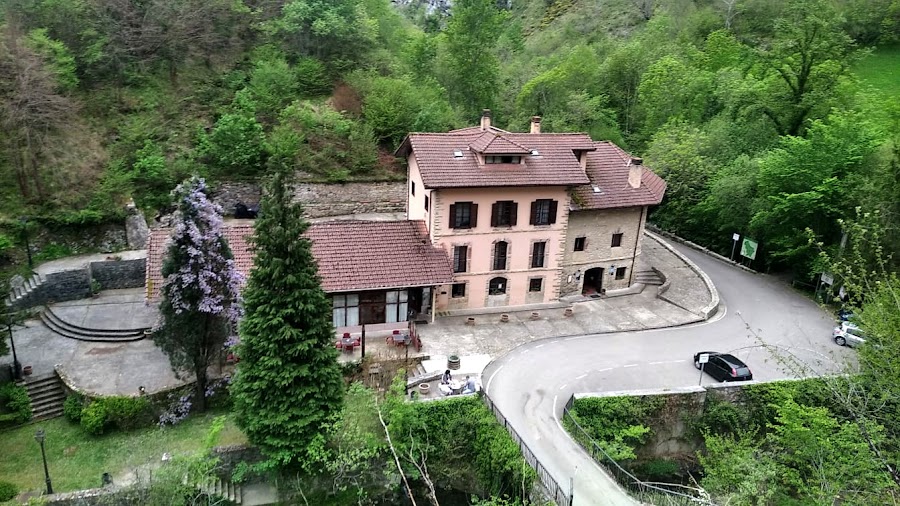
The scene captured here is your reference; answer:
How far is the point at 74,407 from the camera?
22.8 meters

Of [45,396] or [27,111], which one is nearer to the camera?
[45,396]

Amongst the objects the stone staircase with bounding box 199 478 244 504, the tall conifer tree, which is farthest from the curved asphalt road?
the stone staircase with bounding box 199 478 244 504

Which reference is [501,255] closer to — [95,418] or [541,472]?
[541,472]

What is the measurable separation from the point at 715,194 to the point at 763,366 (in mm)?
16518

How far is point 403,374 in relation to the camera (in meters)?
24.4

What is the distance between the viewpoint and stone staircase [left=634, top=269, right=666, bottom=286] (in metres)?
36.0

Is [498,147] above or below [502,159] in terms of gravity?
above

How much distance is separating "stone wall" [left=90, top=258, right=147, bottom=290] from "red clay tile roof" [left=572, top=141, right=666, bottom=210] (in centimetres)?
2373

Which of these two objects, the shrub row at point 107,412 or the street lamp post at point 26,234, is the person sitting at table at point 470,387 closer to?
the shrub row at point 107,412

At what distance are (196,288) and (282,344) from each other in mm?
4801

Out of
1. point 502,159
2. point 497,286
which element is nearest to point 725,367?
point 497,286

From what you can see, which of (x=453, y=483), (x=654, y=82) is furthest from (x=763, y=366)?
(x=654, y=82)

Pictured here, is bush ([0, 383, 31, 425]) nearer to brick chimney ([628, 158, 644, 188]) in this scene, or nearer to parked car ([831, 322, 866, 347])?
brick chimney ([628, 158, 644, 188])

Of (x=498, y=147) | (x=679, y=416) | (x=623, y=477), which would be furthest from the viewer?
(x=498, y=147)
